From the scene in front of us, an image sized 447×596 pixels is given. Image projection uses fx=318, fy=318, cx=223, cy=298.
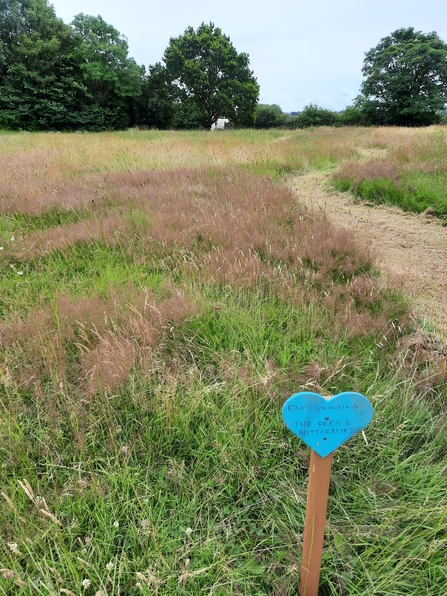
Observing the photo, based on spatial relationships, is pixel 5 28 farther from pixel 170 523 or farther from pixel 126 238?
pixel 170 523

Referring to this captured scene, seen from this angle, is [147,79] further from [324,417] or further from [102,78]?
[324,417]

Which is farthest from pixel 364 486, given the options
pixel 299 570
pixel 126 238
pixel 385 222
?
pixel 385 222

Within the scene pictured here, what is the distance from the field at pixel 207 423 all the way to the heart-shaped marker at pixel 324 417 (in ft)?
1.53

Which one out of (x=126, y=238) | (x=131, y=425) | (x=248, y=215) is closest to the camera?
(x=131, y=425)

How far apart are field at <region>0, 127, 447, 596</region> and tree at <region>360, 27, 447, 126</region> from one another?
44.1 metres

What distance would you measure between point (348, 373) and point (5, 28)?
44.7m

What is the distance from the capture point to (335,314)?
99.3 inches

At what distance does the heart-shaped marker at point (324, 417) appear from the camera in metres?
0.94

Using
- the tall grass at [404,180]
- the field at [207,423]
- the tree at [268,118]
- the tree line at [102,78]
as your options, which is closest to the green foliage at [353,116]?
the tree at [268,118]

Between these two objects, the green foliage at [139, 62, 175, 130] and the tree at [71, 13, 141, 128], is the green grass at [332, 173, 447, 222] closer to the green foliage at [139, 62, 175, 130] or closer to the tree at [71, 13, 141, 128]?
the tree at [71, 13, 141, 128]

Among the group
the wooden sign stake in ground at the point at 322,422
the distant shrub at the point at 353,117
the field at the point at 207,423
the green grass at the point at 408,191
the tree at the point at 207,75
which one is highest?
the tree at the point at 207,75

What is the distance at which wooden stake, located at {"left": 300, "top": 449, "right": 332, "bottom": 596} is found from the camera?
39.2 inches

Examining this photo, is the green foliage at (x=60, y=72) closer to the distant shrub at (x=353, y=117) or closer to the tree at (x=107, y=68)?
the tree at (x=107, y=68)

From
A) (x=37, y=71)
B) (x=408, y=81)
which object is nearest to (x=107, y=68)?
(x=37, y=71)
